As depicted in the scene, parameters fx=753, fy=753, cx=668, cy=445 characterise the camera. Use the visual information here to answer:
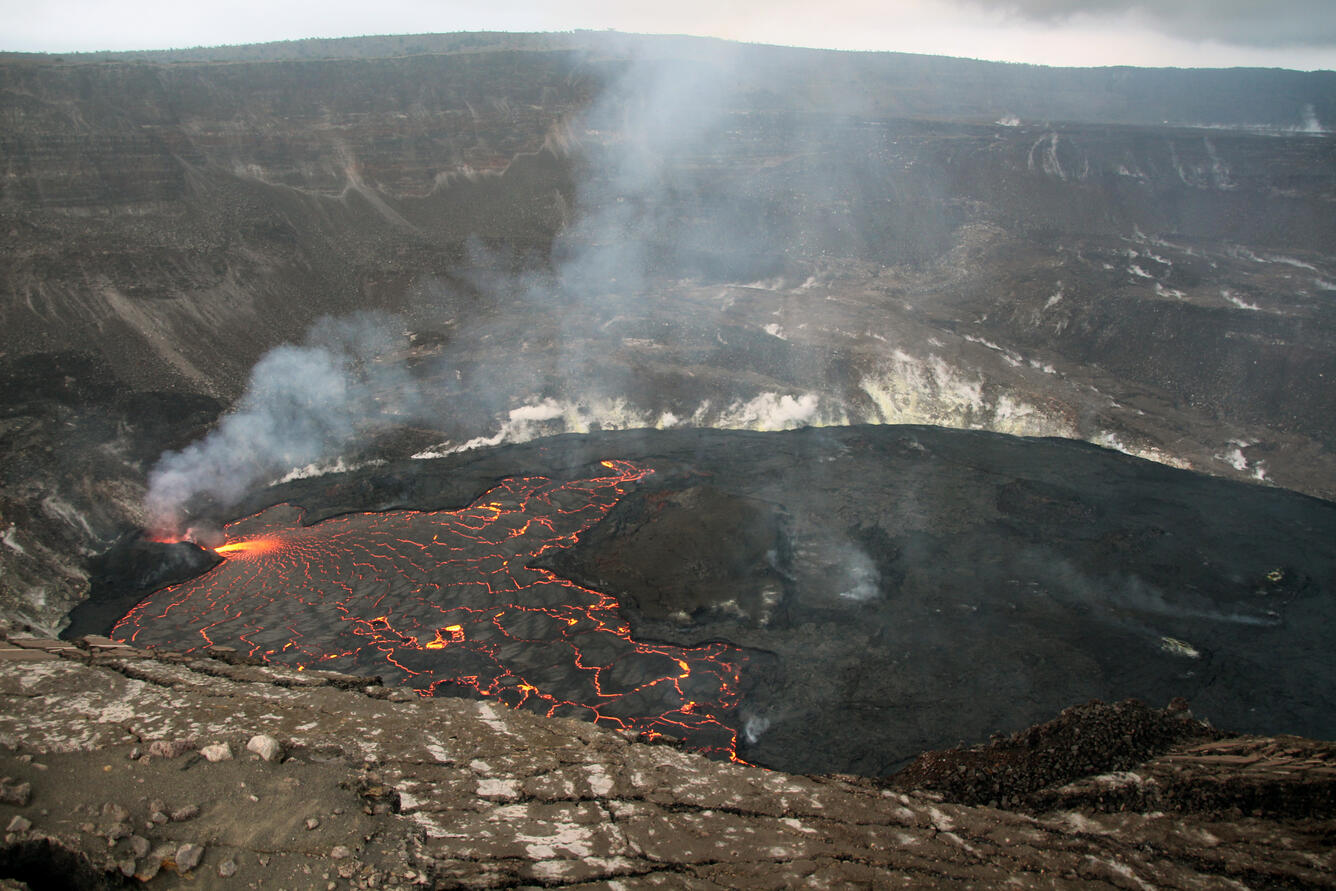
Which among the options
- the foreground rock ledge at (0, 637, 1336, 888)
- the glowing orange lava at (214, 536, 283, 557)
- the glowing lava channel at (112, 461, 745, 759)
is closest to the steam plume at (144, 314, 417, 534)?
the glowing orange lava at (214, 536, 283, 557)

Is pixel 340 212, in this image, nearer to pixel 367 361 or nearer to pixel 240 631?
pixel 367 361

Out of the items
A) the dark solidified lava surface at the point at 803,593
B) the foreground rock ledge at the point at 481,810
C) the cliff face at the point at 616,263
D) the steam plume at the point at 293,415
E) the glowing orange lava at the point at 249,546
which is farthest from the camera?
the cliff face at the point at 616,263

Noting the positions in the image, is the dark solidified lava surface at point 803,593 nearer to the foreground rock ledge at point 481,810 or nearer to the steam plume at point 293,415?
the steam plume at point 293,415

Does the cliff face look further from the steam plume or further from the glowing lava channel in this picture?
the glowing lava channel

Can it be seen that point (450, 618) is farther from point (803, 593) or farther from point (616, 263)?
point (616, 263)

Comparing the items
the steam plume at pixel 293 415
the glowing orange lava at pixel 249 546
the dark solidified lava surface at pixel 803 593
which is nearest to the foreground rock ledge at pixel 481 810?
the dark solidified lava surface at pixel 803 593

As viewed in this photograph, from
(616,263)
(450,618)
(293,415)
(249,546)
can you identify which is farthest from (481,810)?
(616,263)
